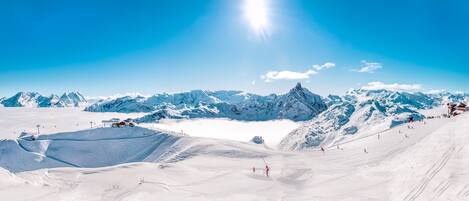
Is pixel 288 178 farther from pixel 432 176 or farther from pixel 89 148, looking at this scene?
pixel 89 148

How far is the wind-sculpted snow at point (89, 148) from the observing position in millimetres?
91438

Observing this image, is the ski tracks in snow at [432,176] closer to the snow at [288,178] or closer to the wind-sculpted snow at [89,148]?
the snow at [288,178]

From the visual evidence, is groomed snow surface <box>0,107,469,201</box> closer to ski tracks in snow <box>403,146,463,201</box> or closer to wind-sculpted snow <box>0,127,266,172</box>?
ski tracks in snow <box>403,146,463,201</box>

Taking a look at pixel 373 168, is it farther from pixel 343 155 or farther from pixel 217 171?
pixel 217 171

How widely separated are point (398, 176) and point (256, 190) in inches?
501

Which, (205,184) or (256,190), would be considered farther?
(205,184)

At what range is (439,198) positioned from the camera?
22297 mm

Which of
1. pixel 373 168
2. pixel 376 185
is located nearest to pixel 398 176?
pixel 376 185

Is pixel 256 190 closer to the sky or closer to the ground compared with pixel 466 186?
closer to the ground

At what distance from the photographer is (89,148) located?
101m

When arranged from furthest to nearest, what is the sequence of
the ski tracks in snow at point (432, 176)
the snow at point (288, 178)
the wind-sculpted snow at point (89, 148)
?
the wind-sculpted snow at point (89, 148)
the snow at point (288, 178)
the ski tracks in snow at point (432, 176)

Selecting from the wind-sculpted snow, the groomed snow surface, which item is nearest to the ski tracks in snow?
the groomed snow surface

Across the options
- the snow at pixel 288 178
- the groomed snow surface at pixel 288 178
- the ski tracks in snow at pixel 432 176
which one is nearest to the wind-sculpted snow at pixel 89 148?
the snow at pixel 288 178

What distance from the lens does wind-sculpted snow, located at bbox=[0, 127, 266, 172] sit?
300 ft
